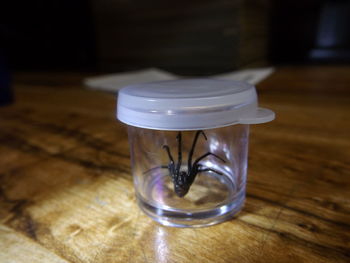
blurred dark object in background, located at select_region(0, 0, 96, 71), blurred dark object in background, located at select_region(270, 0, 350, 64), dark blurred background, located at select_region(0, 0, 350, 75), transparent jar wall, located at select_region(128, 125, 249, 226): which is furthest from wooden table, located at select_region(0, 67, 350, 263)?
blurred dark object in background, located at select_region(0, 0, 96, 71)

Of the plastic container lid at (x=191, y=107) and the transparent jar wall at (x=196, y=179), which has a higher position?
the plastic container lid at (x=191, y=107)

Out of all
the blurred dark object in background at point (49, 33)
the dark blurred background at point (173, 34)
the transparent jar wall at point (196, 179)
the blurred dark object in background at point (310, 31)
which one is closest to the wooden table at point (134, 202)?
the transparent jar wall at point (196, 179)

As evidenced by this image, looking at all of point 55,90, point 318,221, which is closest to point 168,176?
point 318,221

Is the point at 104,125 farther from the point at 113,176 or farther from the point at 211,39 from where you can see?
the point at 211,39

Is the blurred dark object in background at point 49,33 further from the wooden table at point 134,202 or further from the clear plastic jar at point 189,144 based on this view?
the clear plastic jar at point 189,144

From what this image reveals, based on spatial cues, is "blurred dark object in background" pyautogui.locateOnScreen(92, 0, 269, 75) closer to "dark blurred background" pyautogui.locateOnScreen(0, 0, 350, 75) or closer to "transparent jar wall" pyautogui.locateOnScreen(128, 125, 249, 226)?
"dark blurred background" pyautogui.locateOnScreen(0, 0, 350, 75)

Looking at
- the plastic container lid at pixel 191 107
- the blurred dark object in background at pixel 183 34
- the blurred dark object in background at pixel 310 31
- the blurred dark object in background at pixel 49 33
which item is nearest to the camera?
the plastic container lid at pixel 191 107
